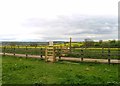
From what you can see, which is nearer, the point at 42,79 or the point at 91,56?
the point at 42,79

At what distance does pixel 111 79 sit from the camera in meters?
15.9

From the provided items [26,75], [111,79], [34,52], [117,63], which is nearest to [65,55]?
[34,52]

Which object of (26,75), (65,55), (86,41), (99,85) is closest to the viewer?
(99,85)

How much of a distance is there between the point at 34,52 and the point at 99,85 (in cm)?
2323

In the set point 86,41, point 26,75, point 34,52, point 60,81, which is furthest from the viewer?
point 86,41

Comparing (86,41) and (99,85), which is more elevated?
(86,41)

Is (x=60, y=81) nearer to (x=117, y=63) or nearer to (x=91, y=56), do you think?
(x=117, y=63)

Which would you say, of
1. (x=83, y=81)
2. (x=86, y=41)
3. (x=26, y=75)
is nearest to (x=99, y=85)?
(x=83, y=81)

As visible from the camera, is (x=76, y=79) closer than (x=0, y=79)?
Yes

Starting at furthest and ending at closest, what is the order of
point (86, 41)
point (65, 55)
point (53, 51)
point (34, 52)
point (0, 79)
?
point (86, 41)
point (34, 52)
point (65, 55)
point (53, 51)
point (0, 79)

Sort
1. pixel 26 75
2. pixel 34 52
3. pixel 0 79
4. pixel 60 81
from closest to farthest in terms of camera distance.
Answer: pixel 60 81 → pixel 0 79 → pixel 26 75 → pixel 34 52

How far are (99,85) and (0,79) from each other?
21.0ft

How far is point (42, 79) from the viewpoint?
650 inches

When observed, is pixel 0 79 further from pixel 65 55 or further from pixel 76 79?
pixel 65 55
